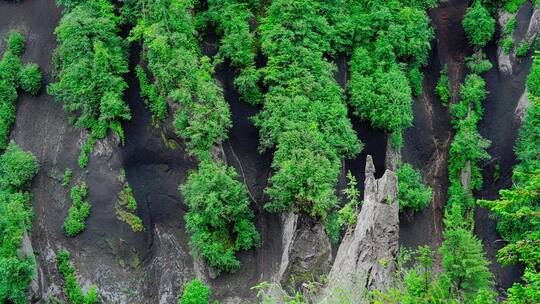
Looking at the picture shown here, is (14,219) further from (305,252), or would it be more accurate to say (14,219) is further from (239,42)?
(239,42)

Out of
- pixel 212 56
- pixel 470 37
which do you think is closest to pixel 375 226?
pixel 212 56

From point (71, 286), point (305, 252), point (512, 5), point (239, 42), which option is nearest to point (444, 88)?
point (512, 5)

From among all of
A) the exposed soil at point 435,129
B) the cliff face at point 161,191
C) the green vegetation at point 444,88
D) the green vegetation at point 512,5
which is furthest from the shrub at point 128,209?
the green vegetation at point 512,5

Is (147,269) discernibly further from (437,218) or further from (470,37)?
(470,37)

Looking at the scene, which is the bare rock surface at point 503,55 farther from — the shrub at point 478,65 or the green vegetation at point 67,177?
the green vegetation at point 67,177

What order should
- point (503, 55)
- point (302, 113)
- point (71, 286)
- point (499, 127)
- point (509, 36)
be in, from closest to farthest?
1. point (302, 113)
2. point (71, 286)
3. point (499, 127)
4. point (509, 36)
5. point (503, 55)
